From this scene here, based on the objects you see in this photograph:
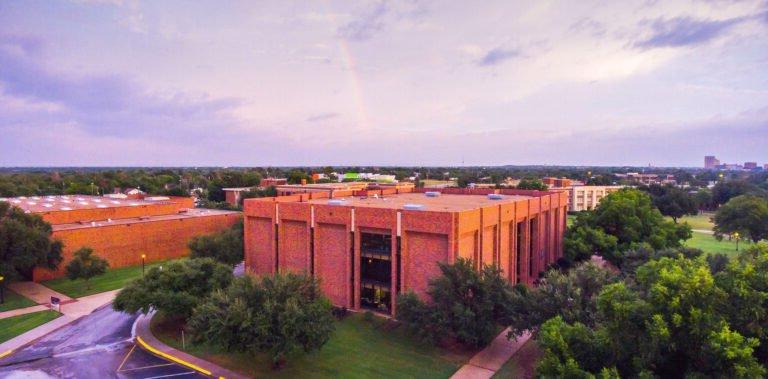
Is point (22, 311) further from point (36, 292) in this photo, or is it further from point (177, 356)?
point (177, 356)

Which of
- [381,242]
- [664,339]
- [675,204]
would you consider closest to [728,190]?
[675,204]

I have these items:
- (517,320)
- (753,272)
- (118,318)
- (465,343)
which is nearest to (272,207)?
(118,318)

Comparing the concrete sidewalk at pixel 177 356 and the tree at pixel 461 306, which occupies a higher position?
the tree at pixel 461 306

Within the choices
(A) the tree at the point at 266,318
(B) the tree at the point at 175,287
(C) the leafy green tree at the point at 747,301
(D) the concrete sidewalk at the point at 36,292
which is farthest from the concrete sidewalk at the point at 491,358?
(D) the concrete sidewalk at the point at 36,292

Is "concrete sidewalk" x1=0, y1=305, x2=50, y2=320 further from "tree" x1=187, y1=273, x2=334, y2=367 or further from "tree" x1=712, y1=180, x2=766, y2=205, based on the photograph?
"tree" x1=712, y1=180, x2=766, y2=205

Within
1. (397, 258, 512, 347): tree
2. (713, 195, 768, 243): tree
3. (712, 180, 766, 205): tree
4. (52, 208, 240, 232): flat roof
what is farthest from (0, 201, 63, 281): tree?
(712, 180, 766, 205): tree

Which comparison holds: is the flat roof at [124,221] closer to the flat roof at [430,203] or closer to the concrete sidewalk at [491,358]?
the flat roof at [430,203]
